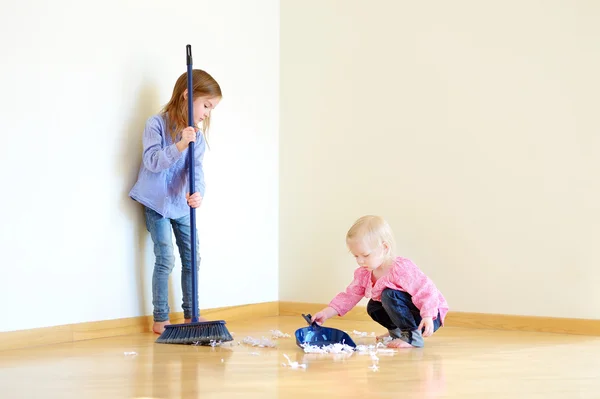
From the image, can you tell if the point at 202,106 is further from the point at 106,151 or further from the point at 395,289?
the point at 395,289


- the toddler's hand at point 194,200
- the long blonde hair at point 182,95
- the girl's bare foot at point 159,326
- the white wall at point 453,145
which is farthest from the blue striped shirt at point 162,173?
the white wall at point 453,145

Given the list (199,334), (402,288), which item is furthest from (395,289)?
(199,334)

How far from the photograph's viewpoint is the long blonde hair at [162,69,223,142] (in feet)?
9.27

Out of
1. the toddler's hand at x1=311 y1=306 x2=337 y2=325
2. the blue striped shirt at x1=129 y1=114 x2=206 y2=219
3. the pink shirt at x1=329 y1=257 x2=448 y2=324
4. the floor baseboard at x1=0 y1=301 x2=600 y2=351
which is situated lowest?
the floor baseboard at x1=0 y1=301 x2=600 y2=351

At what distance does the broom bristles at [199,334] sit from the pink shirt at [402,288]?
0.39m

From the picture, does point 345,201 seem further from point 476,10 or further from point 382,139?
point 476,10

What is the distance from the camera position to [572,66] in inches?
117

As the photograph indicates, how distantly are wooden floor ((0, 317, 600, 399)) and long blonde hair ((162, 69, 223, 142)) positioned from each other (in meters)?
0.76

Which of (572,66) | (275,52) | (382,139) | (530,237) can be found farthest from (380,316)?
(275,52)

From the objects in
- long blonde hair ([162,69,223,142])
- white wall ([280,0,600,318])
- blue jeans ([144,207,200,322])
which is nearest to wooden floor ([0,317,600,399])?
blue jeans ([144,207,200,322])

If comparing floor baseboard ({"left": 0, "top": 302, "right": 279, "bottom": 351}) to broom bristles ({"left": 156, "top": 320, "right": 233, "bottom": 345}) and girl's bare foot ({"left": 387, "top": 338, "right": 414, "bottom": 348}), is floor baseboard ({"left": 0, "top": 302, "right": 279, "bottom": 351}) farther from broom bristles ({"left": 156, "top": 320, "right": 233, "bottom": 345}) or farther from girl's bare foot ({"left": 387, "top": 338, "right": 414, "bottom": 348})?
girl's bare foot ({"left": 387, "top": 338, "right": 414, "bottom": 348})

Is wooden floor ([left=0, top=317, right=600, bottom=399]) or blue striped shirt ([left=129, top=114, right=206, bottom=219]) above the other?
blue striped shirt ([left=129, top=114, right=206, bottom=219])

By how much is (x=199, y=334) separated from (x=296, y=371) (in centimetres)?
59

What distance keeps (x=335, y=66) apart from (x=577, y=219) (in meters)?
1.25
